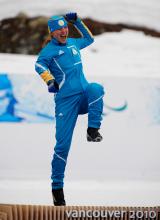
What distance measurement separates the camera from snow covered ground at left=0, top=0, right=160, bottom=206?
155 inches

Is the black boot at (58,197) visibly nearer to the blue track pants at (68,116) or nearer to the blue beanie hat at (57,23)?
the blue track pants at (68,116)

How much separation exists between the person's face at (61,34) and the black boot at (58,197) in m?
1.10

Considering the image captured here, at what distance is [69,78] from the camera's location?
3617 millimetres

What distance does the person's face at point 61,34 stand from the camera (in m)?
3.61

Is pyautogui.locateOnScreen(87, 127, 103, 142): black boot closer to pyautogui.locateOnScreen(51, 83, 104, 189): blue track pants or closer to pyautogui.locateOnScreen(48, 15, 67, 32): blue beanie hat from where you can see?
pyautogui.locateOnScreen(51, 83, 104, 189): blue track pants

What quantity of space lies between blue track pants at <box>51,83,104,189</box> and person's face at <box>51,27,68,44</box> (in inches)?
14.4

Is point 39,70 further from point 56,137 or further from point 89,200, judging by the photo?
point 89,200

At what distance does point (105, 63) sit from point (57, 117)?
890 millimetres

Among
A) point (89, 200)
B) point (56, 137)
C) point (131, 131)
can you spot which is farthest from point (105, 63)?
point (89, 200)

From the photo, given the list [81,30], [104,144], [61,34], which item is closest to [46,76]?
[61,34]

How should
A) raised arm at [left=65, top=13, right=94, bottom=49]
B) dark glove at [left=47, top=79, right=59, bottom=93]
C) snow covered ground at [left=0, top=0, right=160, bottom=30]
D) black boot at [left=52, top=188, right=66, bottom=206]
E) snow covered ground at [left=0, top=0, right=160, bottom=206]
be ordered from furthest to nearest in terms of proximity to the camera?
snow covered ground at [left=0, top=0, right=160, bottom=30]
snow covered ground at [left=0, top=0, right=160, bottom=206]
black boot at [left=52, top=188, right=66, bottom=206]
raised arm at [left=65, top=13, right=94, bottom=49]
dark glove at [left=47, top=79, right=59, bottom=93]

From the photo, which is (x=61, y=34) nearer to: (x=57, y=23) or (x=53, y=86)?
(x=57, y=23)

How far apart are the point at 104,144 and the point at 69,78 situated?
764 millimetres

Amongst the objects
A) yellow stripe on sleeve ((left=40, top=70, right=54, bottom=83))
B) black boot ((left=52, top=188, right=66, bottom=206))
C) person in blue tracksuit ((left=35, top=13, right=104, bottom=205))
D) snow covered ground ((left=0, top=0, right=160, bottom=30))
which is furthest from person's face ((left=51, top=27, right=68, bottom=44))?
black boot ((left=52, top=188, right=66, bottom=206))
